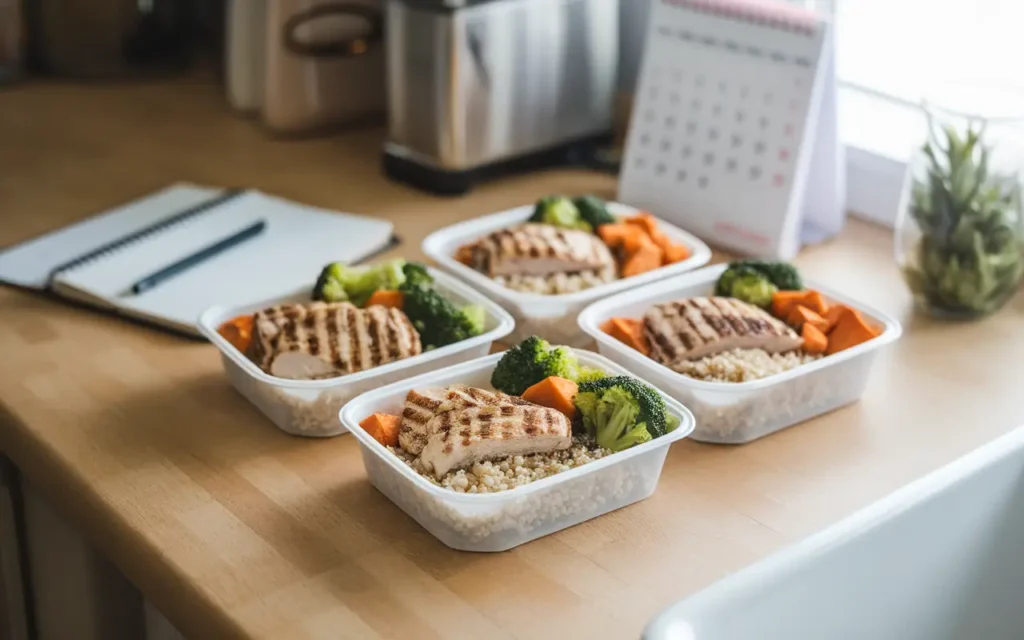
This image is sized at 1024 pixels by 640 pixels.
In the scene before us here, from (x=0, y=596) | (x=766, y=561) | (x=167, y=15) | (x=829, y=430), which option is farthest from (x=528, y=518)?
(x=167, y=15)

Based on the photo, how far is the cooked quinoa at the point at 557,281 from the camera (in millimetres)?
1398

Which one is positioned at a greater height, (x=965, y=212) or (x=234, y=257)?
(x=965, y=212)

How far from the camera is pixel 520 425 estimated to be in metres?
1.07

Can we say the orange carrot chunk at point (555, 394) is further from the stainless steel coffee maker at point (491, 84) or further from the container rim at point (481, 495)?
the stainless steel coffee maker at point (491, 84)

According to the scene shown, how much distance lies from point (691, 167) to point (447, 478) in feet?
2.44

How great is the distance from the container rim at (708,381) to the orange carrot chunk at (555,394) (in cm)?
11

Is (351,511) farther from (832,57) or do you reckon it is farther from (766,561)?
(832,57)

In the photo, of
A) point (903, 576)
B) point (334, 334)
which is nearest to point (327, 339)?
point (334, 334)

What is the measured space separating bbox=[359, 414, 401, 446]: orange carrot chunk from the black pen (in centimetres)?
47

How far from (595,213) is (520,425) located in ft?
1.72

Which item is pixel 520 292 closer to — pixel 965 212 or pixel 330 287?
pixel 330 287

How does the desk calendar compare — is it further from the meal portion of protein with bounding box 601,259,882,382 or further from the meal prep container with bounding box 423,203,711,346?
the meal portion of protein with bounding box 601,259,882,382

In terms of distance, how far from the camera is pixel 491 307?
133cm

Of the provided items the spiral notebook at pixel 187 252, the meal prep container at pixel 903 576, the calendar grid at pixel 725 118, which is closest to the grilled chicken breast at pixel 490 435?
the meal prep container at pixel 903 576
